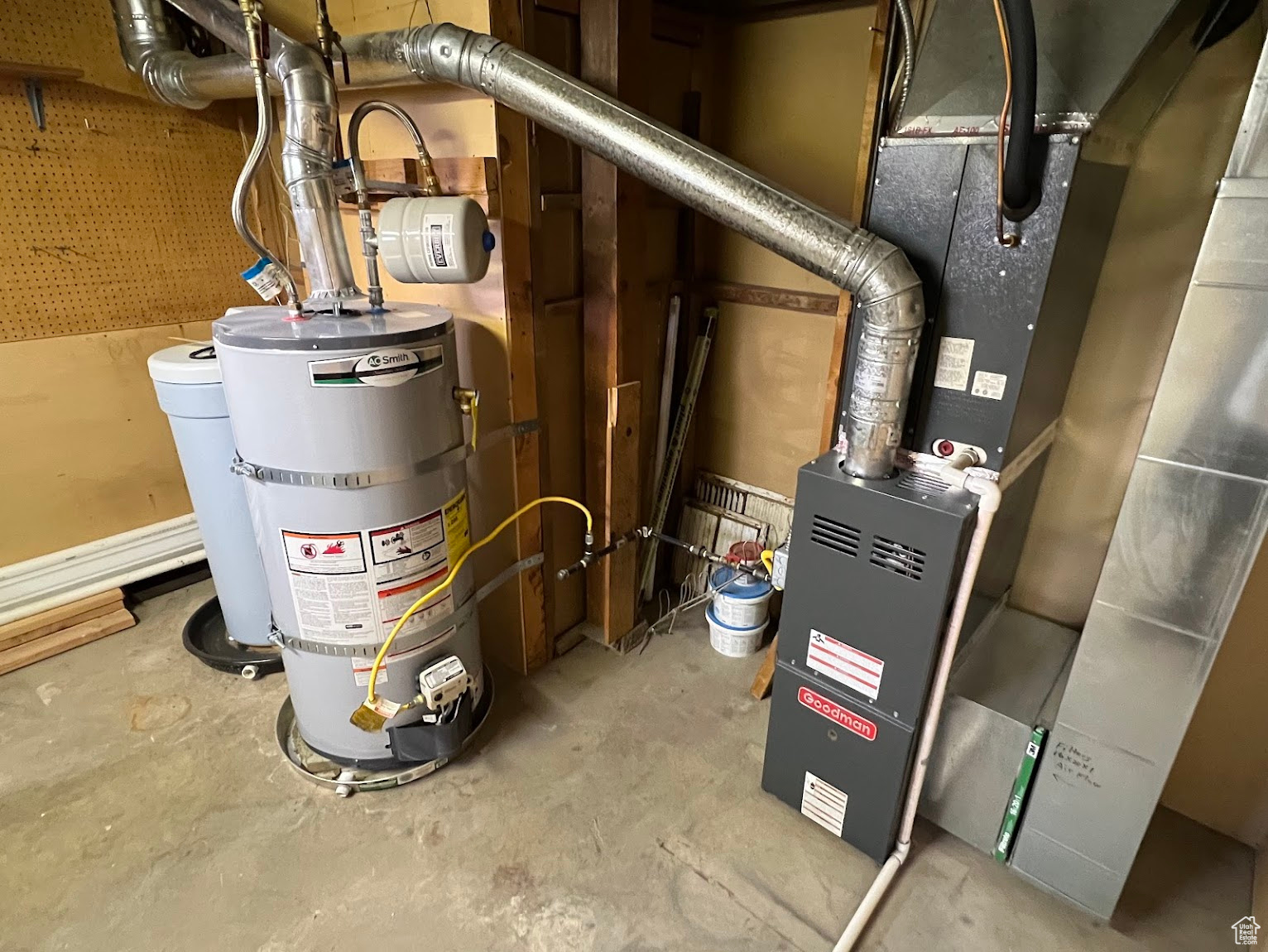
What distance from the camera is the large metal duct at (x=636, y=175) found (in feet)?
4.34

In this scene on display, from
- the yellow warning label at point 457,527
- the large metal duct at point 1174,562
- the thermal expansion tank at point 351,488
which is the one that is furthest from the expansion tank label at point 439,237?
the large metal duct at point 1174,562

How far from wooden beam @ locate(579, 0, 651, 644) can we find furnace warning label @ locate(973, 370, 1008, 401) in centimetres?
100

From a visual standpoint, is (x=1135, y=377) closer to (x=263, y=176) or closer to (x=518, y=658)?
(x=518, y=658)

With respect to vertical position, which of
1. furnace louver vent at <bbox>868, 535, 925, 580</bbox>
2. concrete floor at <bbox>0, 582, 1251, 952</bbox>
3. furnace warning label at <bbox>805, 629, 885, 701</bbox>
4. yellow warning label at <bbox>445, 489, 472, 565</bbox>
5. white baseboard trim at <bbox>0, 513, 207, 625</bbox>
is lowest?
concrete floor at <bbox>0, 582, 1251, 952</bbox>

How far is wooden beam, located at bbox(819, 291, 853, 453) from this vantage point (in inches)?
68.8

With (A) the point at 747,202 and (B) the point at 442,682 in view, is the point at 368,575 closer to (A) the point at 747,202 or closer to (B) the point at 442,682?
(B) the point at 442,682

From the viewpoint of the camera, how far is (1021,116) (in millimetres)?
1107

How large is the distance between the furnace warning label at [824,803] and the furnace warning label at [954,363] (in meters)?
0.98

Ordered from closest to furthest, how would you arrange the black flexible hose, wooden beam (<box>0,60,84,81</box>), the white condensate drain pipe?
the black flexible hose → the white condensate drain pipe → wooden beam (<box>0,60,84,81</box>)

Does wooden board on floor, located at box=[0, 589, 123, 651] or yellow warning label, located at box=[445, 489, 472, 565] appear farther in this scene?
wooden board on floor, located at box=[0, 589, 123, 651]

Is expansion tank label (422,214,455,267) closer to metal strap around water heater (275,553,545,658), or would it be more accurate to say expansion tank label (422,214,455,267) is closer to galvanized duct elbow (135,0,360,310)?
galvanized duct elbow (135,0,360,310)

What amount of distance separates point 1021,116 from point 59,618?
10.1 feet

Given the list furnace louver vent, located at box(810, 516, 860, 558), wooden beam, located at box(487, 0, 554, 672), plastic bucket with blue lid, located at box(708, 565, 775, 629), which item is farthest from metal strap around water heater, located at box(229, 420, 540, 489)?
plastic bucket with blue lid, located at box(708, 565, 775, 629)

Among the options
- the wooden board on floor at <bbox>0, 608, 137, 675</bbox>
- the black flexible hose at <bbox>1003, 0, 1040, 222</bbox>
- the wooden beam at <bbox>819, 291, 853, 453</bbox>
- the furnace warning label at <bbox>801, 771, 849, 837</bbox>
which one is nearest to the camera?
the black flexible hose at <bbox>1003, 0, 1040, 222</bbox>
